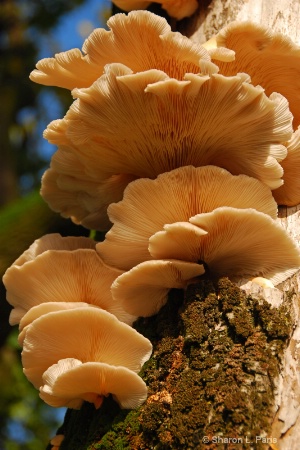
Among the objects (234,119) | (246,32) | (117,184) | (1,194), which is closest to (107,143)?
(117,184)

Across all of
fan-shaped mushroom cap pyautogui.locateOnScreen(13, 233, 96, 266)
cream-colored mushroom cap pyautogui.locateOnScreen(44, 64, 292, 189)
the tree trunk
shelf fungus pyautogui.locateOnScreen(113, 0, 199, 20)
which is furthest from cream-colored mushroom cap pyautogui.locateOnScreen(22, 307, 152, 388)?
shelf fungus pyautogui.locateOnScreen(113, 0, 199, 20)

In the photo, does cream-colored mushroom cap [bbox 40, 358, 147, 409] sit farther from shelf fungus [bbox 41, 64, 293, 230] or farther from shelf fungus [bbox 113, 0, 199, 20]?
shelf fungus [bbox 113, 0, 199, 20]

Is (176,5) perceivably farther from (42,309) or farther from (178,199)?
(42,309)

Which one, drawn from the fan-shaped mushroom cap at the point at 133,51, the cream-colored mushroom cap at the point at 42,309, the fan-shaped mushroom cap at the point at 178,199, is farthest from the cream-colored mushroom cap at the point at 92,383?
the fan-shaped mushroom cap at the point at 133,51

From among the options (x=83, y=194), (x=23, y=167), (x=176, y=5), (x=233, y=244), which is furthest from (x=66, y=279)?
(x=23, y=167)

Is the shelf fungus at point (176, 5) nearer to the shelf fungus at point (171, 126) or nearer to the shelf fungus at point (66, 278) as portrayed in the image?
the shelf fungus at point (171, 126)
